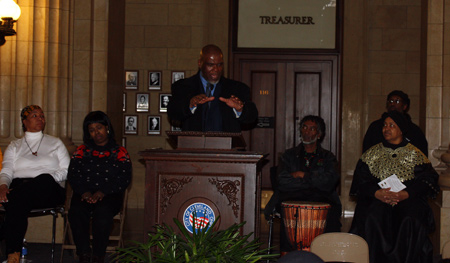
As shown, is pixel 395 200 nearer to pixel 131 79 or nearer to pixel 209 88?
pixel 209 88

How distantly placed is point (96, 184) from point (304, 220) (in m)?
2.02

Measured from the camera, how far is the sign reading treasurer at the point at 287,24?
32.8 feet

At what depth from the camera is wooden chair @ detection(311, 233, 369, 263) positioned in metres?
3.76

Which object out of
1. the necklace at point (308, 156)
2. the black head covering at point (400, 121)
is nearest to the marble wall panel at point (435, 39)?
the black head covering at point (400, 121)

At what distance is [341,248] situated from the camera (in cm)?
378

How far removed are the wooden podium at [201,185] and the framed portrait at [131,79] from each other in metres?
5.75

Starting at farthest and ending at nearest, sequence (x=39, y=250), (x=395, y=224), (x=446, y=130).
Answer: (x=446, y=130), (x=39, y=250), (x=395, y=224)

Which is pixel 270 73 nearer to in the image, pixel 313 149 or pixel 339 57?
pixel 339 57

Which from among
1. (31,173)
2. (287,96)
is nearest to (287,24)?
(287,96)

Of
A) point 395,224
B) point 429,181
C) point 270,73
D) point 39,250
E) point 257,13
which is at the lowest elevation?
point 39,250

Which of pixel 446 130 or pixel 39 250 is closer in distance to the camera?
pixel 39 250

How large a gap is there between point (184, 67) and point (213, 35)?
0.69 meters

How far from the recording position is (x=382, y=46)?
9883 millimetres

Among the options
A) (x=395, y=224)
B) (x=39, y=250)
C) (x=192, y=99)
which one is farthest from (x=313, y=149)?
(x=39, y=250)
